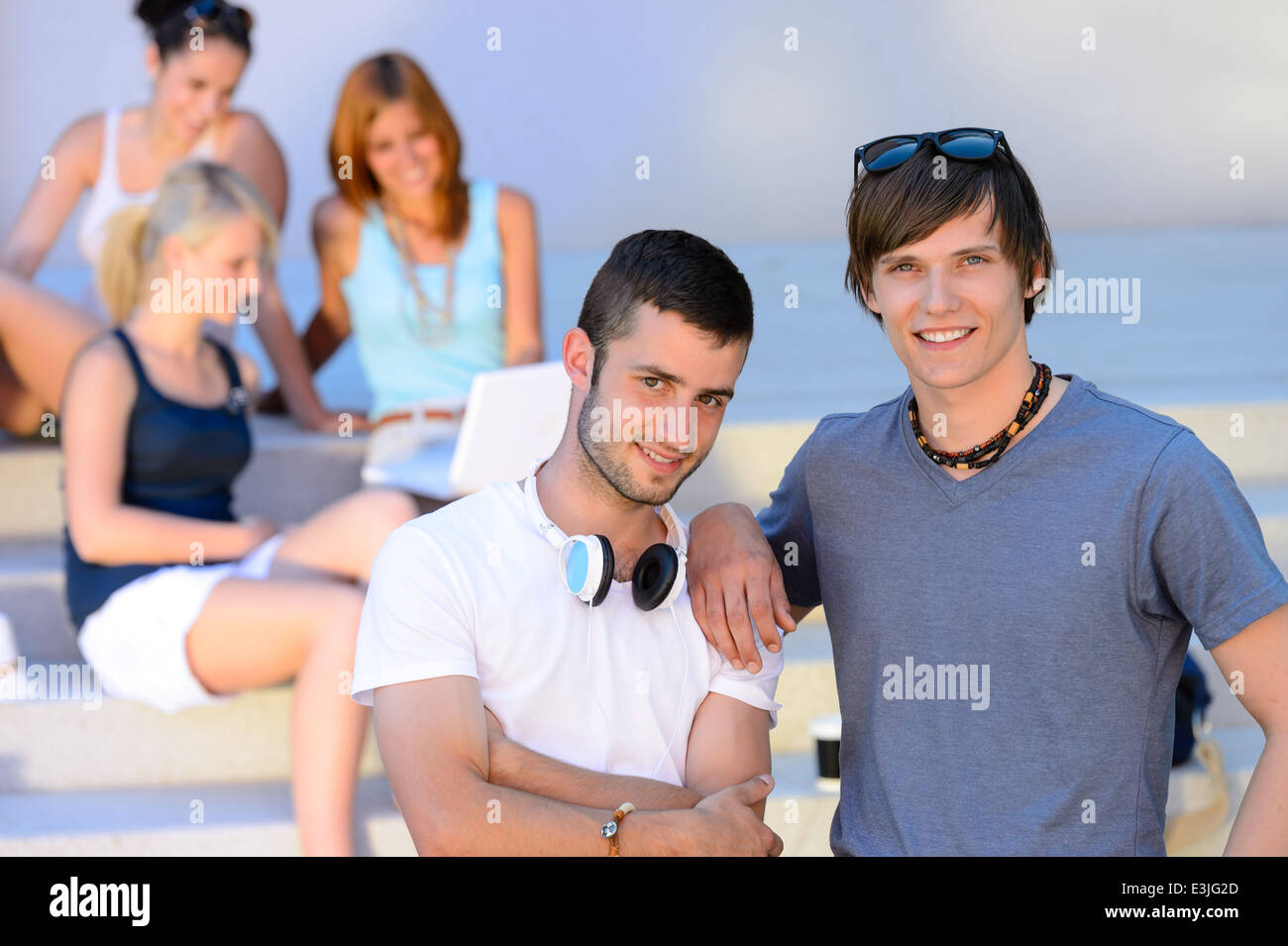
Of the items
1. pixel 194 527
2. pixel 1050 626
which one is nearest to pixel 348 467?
pixel 194 527

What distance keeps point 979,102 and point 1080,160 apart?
2.00 ft

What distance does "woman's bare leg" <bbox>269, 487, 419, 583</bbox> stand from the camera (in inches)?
109

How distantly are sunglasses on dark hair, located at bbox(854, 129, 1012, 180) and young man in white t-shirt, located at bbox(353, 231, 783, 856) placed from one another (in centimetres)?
23

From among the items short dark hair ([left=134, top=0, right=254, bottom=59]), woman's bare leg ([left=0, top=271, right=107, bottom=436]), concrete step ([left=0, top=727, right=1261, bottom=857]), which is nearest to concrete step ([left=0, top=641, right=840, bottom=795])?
concrete step ([left=0, top=727, right=1261, bottom=857])

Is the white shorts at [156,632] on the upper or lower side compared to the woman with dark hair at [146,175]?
lower

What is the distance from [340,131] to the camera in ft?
11.1

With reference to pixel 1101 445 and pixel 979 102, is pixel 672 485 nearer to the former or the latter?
pixel 1101 445

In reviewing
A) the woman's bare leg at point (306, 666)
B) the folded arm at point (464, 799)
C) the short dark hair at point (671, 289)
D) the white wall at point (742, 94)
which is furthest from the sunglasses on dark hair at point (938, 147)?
the white wall at point (742, 94)

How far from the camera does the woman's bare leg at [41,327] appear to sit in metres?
3.25

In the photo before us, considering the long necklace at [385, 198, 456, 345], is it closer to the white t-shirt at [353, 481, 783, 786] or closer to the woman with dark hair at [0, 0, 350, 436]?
the woman with dark hair at [0, 0, 350, 436]

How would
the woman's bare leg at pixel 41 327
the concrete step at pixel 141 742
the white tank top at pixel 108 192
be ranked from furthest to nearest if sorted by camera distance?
1. the white tank top at pixel 108 192
2. the woman's bare leg at pixel 41 327
3. the concrete step at pixel 141 742

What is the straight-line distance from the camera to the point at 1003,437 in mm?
1653

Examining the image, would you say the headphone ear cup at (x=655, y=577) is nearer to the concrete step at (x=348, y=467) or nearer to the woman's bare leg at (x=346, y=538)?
the woman's bare leg at (x=346, y=538)
